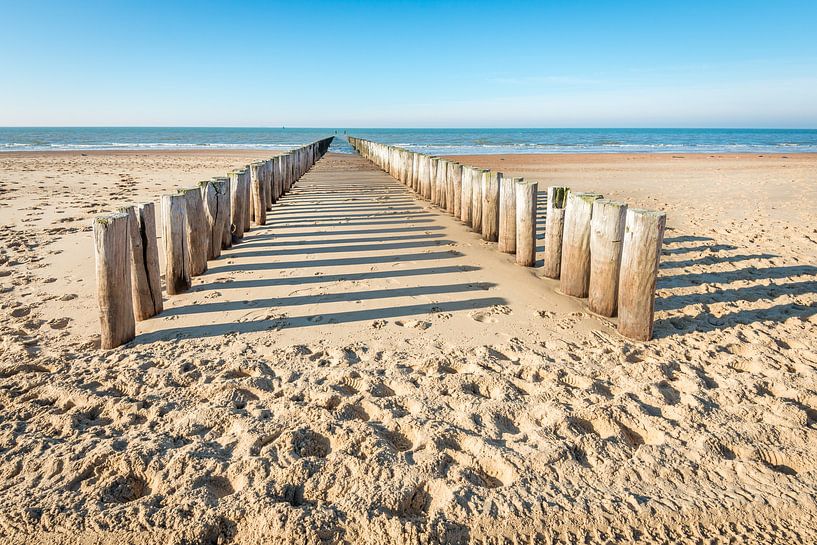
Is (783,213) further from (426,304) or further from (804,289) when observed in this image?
(426,304)

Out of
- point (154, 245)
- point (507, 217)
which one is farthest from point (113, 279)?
point (507, 217)

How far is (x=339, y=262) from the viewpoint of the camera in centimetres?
665

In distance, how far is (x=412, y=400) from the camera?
3.35 meters

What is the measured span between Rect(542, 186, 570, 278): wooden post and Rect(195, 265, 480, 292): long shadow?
0.90 m

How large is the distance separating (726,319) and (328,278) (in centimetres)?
411

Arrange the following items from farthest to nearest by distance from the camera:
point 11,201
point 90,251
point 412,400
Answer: point 11,201 < point 90,251 < point 412,400

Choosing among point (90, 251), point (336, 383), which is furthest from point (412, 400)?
point (90, 251)

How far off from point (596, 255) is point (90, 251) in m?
6.36

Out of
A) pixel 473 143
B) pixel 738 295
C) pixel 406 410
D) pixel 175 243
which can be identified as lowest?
pixel 406 410

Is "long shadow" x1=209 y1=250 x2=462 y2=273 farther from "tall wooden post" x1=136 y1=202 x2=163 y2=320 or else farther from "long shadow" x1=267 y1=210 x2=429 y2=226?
"long shadow" x1=267 y1=210 x2=429 y2=226

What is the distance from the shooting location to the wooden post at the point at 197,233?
571 cm

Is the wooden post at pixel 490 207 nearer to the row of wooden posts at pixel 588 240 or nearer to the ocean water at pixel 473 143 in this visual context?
the row of wooden posts at pixel 588 240

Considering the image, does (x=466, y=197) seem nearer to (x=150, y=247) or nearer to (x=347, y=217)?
(x=347, y=217)

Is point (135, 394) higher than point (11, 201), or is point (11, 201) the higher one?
point (11, 201)
